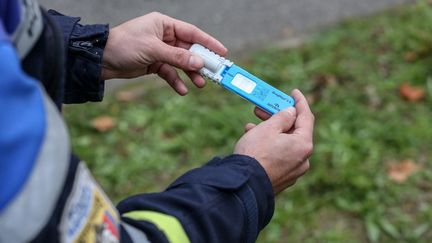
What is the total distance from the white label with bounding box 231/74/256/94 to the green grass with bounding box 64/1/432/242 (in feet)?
2.98

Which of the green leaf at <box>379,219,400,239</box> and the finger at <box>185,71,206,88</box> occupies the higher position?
the finger at <box>185,71,206,88</box>

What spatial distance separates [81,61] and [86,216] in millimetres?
630

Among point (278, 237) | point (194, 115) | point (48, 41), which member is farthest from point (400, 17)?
point (48, 41)

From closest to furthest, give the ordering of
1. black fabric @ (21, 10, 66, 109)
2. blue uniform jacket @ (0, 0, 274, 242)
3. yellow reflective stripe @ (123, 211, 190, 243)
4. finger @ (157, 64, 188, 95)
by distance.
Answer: blue uniform jacket @ (0, 0, 274, 242)
black fabric @ (21, 10, 66, 109)
yellow reflective stripe @ (123, 211, 190, 243)
finger @ (157, 64, 188, 95)

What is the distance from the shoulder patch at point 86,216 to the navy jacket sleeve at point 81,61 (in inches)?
22.5

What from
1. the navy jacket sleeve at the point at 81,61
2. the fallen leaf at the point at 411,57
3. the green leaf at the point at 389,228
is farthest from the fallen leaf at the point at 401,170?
the navy jacket sleeve at the point at 81,61

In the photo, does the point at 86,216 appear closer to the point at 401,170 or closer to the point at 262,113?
the point at 262,113

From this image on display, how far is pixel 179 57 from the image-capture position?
1445mm

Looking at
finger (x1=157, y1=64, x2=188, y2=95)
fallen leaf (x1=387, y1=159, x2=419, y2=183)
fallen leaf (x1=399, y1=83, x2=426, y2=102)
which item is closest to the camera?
finger (x1=157, y1=64, x2=188, y2=95)

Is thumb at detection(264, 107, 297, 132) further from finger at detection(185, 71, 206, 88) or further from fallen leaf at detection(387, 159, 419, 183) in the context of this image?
fallen leaf at detection(387, 159, 419, 183)

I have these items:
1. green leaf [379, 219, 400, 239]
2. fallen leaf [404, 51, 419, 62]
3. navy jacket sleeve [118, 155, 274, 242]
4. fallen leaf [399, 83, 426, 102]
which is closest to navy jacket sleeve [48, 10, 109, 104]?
navy jacket sleeve [118, 155, 274, 242]

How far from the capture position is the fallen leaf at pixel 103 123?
2660 mm

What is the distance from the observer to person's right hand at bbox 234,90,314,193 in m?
1.23

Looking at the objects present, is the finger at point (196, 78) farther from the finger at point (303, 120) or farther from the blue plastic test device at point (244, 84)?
the finger at point (303, 120)
